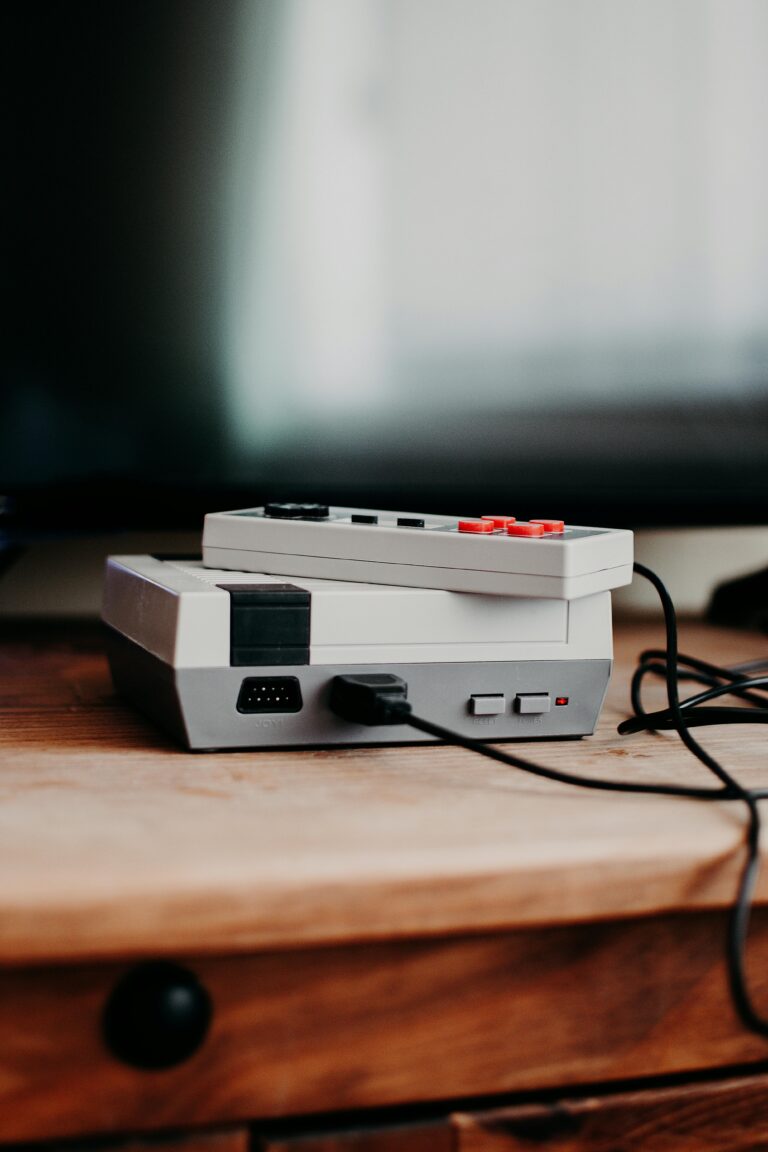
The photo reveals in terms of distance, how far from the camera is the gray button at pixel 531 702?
1.50ft

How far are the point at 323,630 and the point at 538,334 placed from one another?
420 millimetres

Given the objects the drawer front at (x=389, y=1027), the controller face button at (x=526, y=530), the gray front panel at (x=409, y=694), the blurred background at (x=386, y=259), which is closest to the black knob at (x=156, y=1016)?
the drawer front at (x=389, y=1027)

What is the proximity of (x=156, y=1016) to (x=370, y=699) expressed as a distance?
16 cm

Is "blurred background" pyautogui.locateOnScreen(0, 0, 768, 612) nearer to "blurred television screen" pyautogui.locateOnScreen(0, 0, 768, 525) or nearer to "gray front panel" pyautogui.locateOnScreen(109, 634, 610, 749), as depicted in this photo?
"blurred television screen" pyautogui.locateOnScreen(0, 0, 768, 525)

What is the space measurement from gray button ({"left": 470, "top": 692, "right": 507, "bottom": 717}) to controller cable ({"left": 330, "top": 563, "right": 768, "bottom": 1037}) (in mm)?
21

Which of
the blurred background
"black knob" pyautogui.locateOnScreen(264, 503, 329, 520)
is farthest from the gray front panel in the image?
the blurred background

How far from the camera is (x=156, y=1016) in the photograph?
304mm

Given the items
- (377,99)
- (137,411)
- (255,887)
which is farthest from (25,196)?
(255,887)

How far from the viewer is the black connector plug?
16.5 inches

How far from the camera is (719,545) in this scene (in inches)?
37.7

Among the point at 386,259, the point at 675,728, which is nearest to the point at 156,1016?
the point at 675,728

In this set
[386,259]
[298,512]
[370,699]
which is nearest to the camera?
[370,699]

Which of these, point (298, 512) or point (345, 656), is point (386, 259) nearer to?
point (298, 512)

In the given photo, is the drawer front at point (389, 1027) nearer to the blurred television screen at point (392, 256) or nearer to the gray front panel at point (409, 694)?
the gray front panel at point (409, 694)
